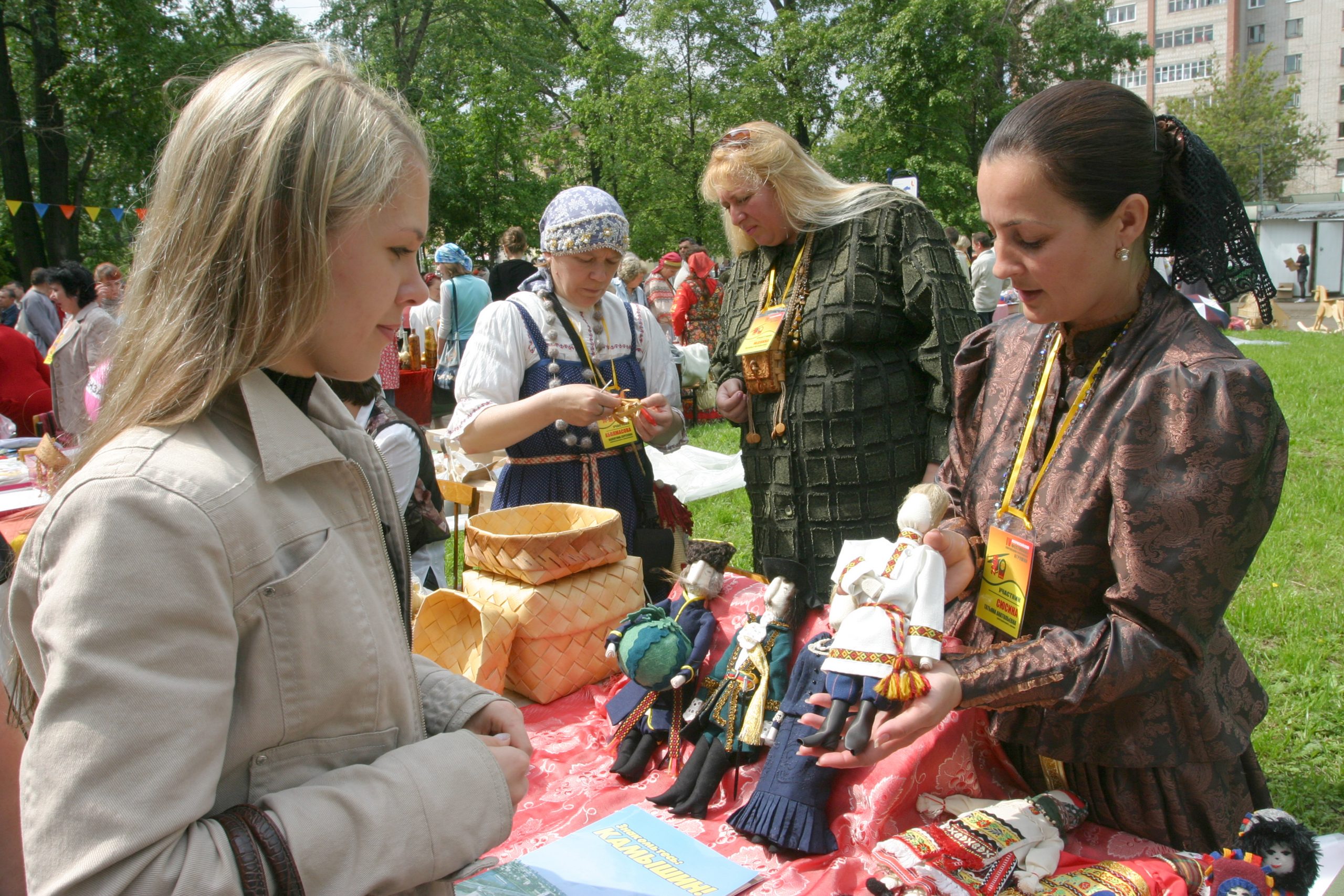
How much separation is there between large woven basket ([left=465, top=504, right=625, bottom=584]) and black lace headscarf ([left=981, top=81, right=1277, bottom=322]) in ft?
4.50

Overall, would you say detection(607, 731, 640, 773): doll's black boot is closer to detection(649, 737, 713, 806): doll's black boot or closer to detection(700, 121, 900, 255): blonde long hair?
detection(649, 737, 713, 806): doll's black boot

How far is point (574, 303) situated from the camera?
2.84 metres

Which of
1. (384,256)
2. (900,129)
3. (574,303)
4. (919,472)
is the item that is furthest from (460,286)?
(900,129)

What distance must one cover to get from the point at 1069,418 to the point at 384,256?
3.81 ft

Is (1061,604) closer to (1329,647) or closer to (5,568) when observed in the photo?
(5,568)

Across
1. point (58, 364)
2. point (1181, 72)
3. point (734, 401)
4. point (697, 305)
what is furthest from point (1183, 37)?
point (734, 401)

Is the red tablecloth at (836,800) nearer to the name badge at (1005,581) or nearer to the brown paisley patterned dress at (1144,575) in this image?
the brown paisley patterned dress at (1144,575)

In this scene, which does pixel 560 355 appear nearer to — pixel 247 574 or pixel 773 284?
pixel 773 284

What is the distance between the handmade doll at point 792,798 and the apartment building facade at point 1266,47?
5365 centimetres

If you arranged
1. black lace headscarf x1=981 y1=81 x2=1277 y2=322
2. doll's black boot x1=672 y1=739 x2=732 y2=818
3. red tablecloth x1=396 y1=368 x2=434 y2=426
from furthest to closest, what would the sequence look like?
1. red tablecloth x1=396 y1=368 x2=434 y2=426
2. doll's black boot x1=672 y1=739 x2=732 y2=818
3. black lace headscarf x1=981 y1=81 x2=1277 y2=322

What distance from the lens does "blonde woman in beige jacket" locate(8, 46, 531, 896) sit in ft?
2.39

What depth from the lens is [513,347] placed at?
2750 millimetres

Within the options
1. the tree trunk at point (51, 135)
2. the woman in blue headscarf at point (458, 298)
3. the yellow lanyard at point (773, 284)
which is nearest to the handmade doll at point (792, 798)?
the yellow lanyard at point (773, 284)

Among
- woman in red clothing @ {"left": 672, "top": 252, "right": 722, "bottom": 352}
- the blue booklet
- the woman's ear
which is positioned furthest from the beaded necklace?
woman in red clothing @ {"left": 672, "top": 252, "right": 722, "bottom": 352}
